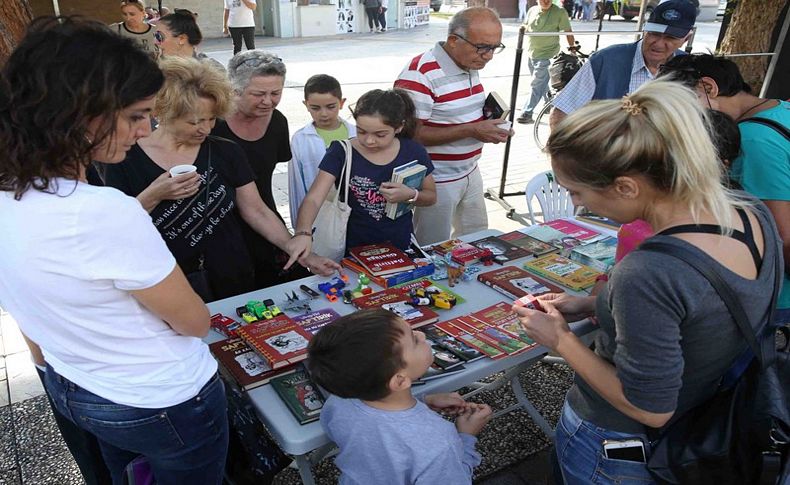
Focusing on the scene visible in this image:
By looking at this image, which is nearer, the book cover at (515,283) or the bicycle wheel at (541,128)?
the book cover at (515,283)

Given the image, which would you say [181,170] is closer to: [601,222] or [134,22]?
[601,222]

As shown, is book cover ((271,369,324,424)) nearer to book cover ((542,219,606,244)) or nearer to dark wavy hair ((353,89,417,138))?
dark wavy hair ((353,89,417,138))

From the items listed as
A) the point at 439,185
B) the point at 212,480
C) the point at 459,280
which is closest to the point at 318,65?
the point at 439,185

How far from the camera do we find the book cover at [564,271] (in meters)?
2.18

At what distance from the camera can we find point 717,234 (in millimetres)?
1152

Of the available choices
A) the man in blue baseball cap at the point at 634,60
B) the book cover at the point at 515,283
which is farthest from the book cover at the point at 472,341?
Result: the man in blue baseball cap at the point at 634,60

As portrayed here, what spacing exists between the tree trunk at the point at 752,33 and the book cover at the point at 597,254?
3.74m

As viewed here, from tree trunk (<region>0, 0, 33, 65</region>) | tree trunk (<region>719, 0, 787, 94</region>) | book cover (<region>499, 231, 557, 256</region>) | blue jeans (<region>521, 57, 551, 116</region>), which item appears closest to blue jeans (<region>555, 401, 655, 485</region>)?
book cover (<region>499, 231, 557, 256</region>)

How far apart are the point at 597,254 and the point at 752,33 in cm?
406

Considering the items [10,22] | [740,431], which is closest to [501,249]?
[740,431]

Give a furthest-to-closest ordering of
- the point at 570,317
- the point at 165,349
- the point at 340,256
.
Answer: the point at 340,256, the point at 570,317, the point at 165,349

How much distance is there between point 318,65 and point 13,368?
1081 cm

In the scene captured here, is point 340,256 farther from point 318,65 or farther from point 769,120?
point 318,65

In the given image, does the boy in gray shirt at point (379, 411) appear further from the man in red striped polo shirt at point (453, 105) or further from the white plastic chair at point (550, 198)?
Result: the white plastic chair at point (550, 198)
